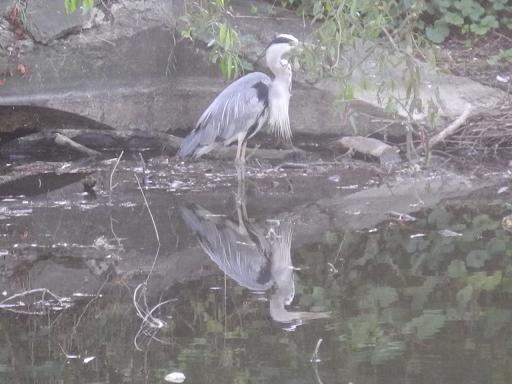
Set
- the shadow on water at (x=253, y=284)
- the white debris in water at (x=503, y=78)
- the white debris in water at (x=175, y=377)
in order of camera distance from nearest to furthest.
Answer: the white debris in water at (x=175, y=377) → the shadow on water at (x=253, y=284) → the white debris in water at (x=503, y=78)

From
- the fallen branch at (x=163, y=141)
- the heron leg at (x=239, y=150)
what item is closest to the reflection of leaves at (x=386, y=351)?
the heron leg at (x=239, y=150)

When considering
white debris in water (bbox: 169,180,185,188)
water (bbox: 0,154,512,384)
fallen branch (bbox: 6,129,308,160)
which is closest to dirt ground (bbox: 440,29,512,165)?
water (bbox: 0,154,512,384)

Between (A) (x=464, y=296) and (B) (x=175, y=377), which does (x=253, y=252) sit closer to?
(A) (x=464, y=296)

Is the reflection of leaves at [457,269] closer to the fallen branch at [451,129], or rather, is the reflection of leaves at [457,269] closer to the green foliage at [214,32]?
the green foliage at [214,32]

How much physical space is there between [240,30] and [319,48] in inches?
92.6

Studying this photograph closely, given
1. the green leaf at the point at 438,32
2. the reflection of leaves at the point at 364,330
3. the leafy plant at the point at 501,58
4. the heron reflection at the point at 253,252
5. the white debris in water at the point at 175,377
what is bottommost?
the heron reflection at the point at 253,252

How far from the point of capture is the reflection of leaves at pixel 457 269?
4.69m

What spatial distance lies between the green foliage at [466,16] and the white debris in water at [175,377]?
7.45 metres

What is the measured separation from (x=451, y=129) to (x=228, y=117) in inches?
69.0

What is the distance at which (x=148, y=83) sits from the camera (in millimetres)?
8688

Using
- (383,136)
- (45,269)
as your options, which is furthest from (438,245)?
(383,136)

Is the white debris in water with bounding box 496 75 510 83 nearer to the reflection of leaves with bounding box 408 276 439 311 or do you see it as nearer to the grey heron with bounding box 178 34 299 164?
the grey heron with bounding box 178 34 299 164

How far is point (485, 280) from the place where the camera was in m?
4.59

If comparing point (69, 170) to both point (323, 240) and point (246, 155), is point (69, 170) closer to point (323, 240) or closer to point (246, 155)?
point (246, 155)
